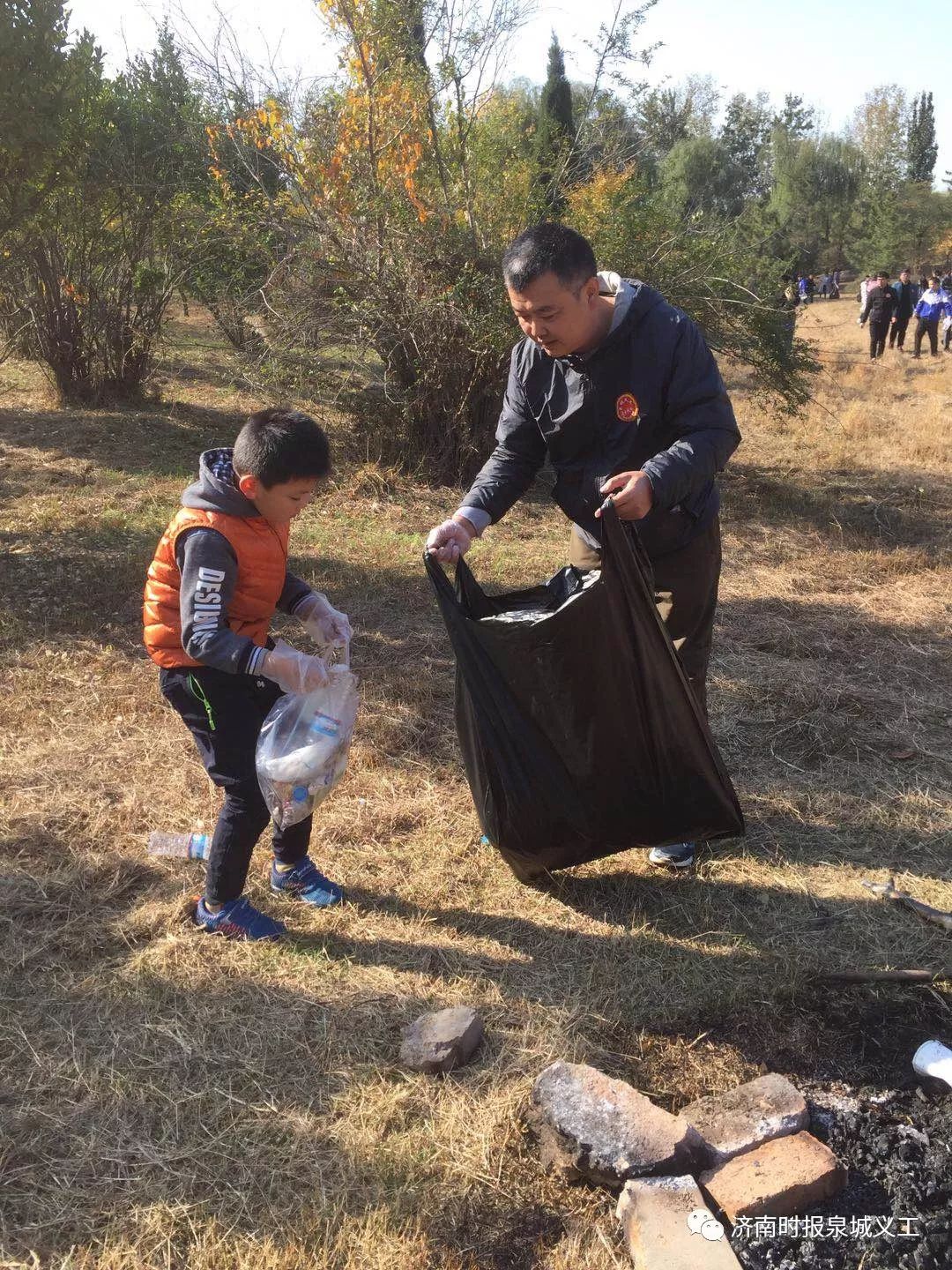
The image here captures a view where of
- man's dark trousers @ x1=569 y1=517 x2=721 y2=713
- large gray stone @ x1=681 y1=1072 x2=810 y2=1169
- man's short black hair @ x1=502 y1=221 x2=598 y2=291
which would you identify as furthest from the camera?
man's dark trousers @ x1=569 y1=517 x2=721 y2=713

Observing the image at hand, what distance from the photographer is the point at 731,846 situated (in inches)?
120

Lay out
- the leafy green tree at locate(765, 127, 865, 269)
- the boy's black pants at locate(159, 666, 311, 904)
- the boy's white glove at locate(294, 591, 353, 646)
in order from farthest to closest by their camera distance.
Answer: the leafy green tree at locate(765, 127, 865, 269), the boy's white glove at locate(294, 591, 353, 646), the boy's black pants at locate(159, 666, 311, 904)

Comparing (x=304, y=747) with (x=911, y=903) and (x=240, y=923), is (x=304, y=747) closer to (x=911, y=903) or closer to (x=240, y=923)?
(x=240, y=923)

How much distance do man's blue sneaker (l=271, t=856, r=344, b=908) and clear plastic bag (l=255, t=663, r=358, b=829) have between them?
322mm

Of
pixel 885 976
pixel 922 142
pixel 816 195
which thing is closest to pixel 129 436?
pixel 885 976

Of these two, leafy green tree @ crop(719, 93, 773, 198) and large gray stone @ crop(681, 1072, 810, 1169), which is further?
leafy green tree @ crop(719, 93, 773, 198)

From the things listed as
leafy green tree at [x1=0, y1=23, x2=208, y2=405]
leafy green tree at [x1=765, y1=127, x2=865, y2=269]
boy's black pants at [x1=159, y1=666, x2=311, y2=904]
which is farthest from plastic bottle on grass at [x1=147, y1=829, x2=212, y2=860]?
leafy green tree at [x1=765, y1=127, x2=865, y2=269]

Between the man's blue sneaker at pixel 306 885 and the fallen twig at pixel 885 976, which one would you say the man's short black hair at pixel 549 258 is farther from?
the fallen twig at pixel 885 976

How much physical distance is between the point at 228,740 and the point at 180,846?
71 cm

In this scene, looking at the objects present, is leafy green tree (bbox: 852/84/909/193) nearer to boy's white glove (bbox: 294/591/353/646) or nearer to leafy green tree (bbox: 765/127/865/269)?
leafy green tree (bbox: 765/127/865/269)

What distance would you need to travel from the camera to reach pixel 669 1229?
5.59 ft

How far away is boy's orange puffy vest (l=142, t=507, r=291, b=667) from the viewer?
2270mm

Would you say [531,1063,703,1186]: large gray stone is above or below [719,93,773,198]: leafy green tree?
below

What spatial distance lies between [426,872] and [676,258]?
5.63 m
